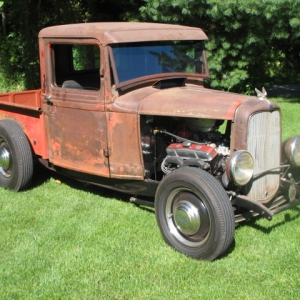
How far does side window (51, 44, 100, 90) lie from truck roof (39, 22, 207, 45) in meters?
0.16

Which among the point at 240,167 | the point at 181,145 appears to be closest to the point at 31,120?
the point at 181,145

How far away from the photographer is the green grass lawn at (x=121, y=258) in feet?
10.3

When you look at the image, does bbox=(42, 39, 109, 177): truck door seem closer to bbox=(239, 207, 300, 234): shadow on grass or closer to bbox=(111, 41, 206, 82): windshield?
bbox=(111, 41, 206, 82): windshield

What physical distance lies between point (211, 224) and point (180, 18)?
7014mm

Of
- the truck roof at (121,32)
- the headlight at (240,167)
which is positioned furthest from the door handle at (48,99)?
the headlight at (240,167)

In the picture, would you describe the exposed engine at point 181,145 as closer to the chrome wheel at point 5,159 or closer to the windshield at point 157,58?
the windshield at point 157,58

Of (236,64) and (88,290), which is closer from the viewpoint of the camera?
(88,290)

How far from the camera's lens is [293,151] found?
A: 4.12 m

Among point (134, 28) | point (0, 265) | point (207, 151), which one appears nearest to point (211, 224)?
point (207, 151)

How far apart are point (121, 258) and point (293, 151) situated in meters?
1.86

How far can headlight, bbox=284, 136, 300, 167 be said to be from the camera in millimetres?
4129

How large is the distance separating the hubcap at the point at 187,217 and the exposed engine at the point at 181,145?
1.20 ft

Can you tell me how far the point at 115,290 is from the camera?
10.4 feet

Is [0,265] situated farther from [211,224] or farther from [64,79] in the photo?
[64,79]
